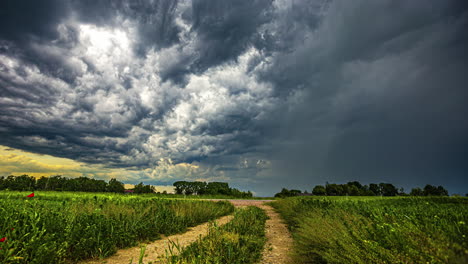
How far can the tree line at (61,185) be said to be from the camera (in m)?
50.0

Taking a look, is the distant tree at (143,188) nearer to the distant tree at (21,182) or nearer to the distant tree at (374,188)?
the distant tree at (21,182)

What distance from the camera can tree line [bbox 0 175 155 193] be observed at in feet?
164

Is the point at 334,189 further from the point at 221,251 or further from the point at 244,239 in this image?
the point at 221,251

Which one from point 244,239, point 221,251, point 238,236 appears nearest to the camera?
point 221,251

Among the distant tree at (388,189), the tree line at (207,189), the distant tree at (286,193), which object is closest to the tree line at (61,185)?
the tree line at (207,189)

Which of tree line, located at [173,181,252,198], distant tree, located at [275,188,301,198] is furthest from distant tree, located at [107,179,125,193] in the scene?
distant tree, located at [275,188,301,198]

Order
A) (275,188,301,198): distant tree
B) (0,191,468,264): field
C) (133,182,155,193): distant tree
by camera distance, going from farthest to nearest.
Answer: (275,188,301,198): distant tree → (133,182,155,193): distant tree → (0,191,468,264): field

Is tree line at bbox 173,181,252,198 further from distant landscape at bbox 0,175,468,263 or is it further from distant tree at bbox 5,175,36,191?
distant landscape at bbox 0,175,468,263

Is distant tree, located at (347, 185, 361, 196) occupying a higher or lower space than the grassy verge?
higher

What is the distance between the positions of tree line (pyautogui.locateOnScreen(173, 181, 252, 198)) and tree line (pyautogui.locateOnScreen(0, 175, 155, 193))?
41.5 feet

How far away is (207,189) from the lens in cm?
5853

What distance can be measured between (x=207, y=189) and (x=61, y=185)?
153ft

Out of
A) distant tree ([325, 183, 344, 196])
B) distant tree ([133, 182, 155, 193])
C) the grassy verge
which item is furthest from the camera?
distant tree ([325, 183, 344, 196])

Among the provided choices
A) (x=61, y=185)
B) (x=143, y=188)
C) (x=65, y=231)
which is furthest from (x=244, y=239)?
(x=61, y=185)
